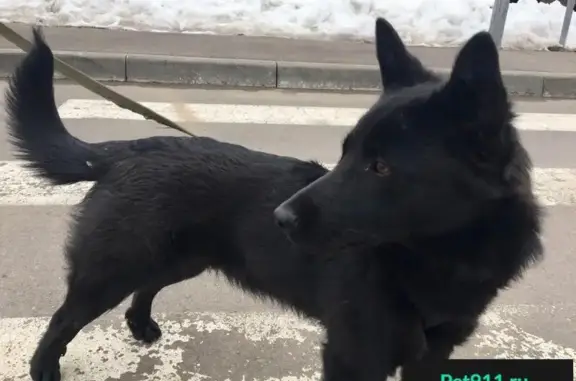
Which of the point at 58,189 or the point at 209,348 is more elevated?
the point at 58,189

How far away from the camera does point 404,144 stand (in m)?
1.76

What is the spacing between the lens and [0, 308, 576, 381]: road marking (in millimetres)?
2566

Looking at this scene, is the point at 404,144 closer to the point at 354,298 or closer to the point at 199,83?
the point at 354,298

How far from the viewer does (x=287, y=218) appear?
181cm

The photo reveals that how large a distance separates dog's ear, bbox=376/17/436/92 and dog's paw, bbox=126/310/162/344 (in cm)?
140

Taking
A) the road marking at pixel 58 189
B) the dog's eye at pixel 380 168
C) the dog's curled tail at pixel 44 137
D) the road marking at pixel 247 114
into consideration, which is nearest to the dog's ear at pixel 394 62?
the dog's eye at pixel 380 168

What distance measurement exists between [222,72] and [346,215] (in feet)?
17.3

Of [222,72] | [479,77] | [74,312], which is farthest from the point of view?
[222,72]

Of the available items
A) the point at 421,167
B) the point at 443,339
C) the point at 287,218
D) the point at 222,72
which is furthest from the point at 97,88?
the point at 222,72

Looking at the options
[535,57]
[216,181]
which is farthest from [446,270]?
[535,57]

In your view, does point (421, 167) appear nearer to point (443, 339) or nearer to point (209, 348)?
point (443, 339)

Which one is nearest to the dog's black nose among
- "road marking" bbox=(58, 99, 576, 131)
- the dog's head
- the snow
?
the dog's head

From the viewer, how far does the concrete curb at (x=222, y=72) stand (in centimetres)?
678

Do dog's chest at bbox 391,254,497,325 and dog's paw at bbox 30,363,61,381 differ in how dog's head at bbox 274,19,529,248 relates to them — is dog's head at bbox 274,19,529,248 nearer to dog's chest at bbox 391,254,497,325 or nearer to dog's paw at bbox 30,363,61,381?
dog's chest at bbox 391,254,497,325
